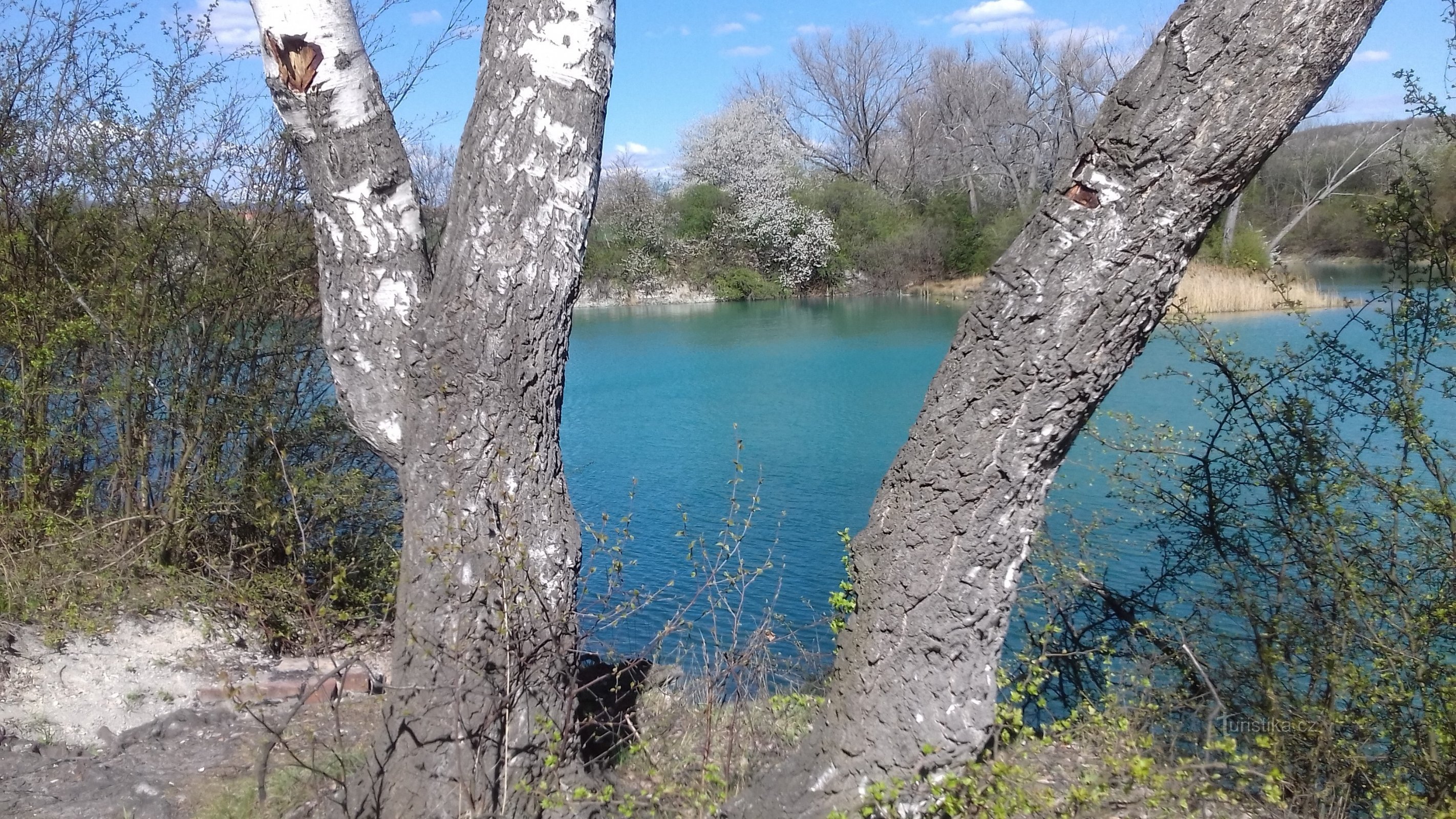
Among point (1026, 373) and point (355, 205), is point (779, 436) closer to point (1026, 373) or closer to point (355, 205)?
point (355, 205)

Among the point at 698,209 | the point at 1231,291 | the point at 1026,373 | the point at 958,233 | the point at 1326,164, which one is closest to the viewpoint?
the point at 1026,373

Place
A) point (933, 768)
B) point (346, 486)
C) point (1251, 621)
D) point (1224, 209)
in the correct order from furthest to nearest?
point (346, 486) → point (1251, 621) → point (933, 768) → point (1224, 209)

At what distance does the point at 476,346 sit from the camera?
283cm

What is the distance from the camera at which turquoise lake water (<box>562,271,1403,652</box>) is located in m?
7.00

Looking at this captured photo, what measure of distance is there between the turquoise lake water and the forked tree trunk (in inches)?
42.9

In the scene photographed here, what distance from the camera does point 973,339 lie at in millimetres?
2648

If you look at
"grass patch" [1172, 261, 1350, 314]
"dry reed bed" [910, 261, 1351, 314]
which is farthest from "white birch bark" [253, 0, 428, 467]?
"grass patch" [1172, 261, 1350, 314]

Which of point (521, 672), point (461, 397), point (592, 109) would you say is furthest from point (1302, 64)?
point (521, 672)

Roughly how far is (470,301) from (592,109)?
665 millimetres

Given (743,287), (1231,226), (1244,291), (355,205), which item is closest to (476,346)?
(355,205)

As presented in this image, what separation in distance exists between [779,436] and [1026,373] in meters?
8.90

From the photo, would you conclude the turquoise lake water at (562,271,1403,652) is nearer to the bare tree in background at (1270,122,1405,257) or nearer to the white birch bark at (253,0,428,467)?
the bare tree in background at (1270,122,1405,257)

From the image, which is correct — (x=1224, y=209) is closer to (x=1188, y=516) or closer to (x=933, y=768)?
(x=933, y=768)

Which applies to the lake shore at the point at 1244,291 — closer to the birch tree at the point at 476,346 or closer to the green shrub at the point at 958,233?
the birch tree at the point at 476,346
